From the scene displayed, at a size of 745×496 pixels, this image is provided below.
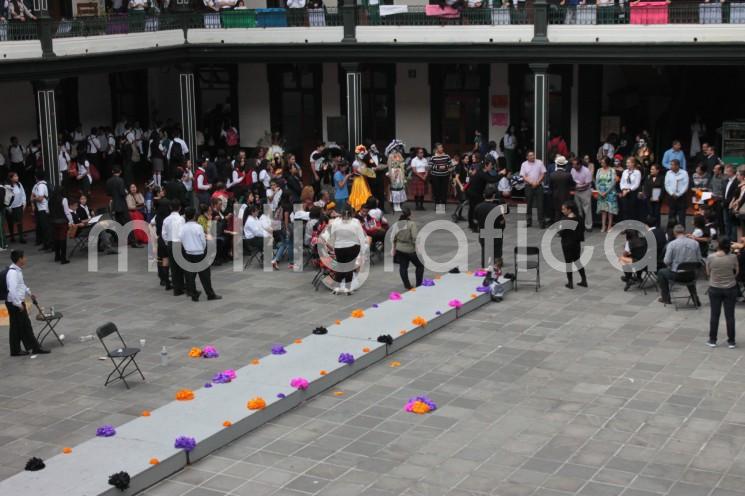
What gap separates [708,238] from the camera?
1911 cm

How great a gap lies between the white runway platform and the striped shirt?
7.86 metres

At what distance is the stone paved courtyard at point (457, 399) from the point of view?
1173 cm

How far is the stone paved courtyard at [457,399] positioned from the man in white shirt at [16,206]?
4504mm

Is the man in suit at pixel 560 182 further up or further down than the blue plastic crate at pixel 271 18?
further down

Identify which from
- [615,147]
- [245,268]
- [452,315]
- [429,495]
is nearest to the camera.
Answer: [429,495]

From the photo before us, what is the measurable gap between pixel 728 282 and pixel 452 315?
425cm

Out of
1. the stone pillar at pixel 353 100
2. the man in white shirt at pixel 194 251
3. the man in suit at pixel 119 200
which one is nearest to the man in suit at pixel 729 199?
the man in white shirt at pixel 194 251

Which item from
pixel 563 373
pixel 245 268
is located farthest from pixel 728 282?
pixel 245 268

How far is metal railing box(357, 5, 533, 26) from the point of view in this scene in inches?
1038

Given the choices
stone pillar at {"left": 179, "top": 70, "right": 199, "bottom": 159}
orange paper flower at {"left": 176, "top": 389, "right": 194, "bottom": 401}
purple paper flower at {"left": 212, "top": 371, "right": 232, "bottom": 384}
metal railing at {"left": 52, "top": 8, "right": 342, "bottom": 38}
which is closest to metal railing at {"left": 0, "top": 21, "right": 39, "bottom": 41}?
metal railing at {"left": 52, "top": 8, "right": 342, "bottom": 38}

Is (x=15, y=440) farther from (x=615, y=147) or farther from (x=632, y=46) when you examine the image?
(x=615, y=147)

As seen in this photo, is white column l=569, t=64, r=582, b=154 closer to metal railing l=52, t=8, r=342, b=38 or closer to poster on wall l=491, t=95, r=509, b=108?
poster on wall l=491, t=95, r=509, b=108

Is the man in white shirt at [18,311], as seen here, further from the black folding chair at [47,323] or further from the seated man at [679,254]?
the seated man at [679,254]

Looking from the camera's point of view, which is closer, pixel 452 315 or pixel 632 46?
pixel 452 315
